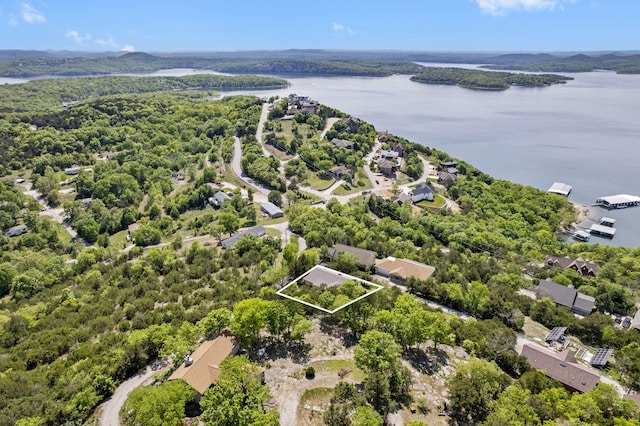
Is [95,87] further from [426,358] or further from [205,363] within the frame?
[426,358]

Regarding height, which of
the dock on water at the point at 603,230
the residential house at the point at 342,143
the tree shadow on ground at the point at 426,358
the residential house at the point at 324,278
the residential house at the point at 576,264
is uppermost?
the residential house at the point at 342,143

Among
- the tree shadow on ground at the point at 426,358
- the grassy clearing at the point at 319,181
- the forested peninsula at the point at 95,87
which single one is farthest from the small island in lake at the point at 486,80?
the tree shadow on ground at the point at 426,358

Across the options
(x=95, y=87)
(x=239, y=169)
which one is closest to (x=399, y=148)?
(x=239, y=169)

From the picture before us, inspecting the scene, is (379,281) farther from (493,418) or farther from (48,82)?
(48,82)

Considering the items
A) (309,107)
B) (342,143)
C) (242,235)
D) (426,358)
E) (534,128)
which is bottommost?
(242,235)

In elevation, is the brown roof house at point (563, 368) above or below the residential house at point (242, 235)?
above

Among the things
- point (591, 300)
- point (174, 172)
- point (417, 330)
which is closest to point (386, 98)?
point (174, 172)

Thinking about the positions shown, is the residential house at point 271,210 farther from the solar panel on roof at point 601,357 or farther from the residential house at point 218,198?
the solar panel on roof at point 601,357
